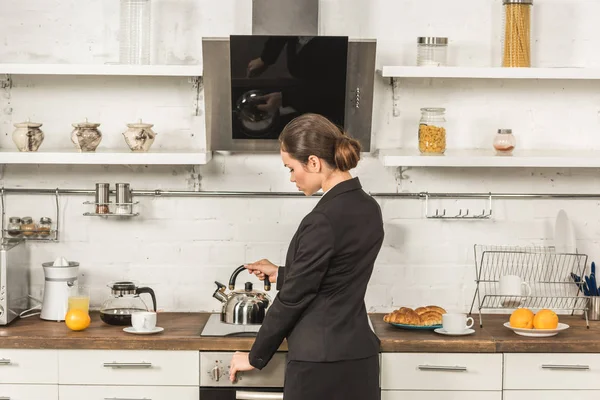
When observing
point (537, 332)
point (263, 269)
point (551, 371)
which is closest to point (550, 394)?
point (551, 371)

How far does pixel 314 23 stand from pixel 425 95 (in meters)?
0.62

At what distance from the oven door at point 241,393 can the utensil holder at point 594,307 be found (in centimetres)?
139

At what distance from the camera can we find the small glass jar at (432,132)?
11.5 ft

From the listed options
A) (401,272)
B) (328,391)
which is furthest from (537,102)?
(328,391)

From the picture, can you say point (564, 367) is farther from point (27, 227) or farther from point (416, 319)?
point (27, 227)

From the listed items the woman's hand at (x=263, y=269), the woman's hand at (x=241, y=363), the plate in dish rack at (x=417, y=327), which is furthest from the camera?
the plate in dish rack at (x=417, y=327)

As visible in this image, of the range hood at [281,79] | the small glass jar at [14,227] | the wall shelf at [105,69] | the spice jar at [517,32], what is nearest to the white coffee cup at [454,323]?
the range hood at [281,79]

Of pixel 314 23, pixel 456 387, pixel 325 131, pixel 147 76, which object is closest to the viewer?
pixel 325 131

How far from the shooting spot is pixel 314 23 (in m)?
3.45

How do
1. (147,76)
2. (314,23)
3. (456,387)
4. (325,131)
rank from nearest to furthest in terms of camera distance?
(325,131), (456,387), (314,23), (147,76)

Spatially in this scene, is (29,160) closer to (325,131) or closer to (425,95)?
(325,131)

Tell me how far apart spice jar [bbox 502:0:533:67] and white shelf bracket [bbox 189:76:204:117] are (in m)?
1.28

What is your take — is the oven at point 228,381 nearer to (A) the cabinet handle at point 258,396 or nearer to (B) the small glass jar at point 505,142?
(A) the cabinet handle at point 258,396

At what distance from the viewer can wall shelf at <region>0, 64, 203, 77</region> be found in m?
3.43
